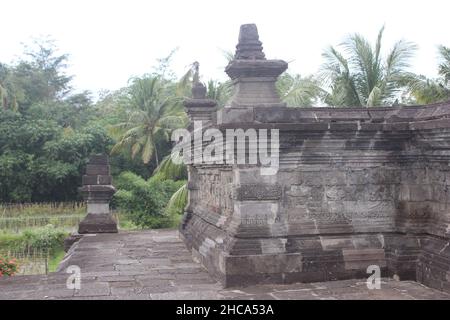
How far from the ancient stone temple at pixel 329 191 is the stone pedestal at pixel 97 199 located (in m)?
6.72

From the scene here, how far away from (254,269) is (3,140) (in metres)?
25.0

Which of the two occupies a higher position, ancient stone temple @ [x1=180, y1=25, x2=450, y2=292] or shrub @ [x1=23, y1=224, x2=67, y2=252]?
ancient stone temple @ [x1=180, y1=25, x2=450, y2=292]

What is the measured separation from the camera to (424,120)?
5.77 meters

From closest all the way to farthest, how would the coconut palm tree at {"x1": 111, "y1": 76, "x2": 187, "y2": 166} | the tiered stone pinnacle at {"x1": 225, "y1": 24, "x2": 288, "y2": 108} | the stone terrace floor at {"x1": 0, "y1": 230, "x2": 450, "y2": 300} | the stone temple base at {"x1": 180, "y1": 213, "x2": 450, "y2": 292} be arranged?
the stone terrace floor at {"x1": 0, "y1": 230, "x2": 450, "y2": 300}, the stone temple base at {"x1": 180, "y1": 213, "x2": 450, "y2": 292}, the tiered stone pinnacle at {"x1": 225, "y1": 24, "x2": 288, "y2": 108}, the coconut palm tree at {"x1": 111, "y1": 76, "x2": 187, "y2": 166}

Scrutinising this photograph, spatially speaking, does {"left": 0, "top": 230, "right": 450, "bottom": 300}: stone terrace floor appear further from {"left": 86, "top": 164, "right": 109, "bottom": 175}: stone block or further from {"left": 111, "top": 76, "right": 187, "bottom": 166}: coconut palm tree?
{"left": 111, "top": 76, "right": 187, "bottom": 166}: coconut palm tree

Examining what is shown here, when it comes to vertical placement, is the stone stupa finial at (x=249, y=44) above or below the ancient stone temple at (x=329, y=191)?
above

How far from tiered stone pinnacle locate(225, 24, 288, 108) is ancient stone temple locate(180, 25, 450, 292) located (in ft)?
0.04

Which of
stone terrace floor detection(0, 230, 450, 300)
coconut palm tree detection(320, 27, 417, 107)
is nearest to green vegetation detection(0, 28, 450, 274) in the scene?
coconut palm tree detection(320, 27, 417, 107)

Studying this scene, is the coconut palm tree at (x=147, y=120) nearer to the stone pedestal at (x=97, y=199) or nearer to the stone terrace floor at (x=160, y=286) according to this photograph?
the stone pedestal at (x=97, y=199)

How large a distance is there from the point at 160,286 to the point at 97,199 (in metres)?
7.22

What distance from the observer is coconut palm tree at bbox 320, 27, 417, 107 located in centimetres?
1764

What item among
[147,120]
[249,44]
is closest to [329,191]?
[249,44]

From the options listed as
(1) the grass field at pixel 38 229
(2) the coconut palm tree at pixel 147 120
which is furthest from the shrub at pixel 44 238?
(2) the coconut palm tree at pixel 147 120

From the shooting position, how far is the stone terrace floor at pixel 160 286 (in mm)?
5359
